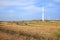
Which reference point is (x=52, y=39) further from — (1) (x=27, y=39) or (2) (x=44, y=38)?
(1) (x=27, y=39)

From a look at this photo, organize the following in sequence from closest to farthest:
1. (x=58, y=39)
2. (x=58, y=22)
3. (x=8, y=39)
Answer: (x=8, y=39) < (x=58, y=39) < (x=58, y=22)

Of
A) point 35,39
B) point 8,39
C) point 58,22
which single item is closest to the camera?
point 8,39

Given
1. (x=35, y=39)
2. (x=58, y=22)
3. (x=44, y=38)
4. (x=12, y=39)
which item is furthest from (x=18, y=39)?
(x=58, y=22)

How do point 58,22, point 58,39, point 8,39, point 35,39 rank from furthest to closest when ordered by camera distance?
point 58,22
point 58,39
point 35,39
point 8,39

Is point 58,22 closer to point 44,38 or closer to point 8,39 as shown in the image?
point 44,38

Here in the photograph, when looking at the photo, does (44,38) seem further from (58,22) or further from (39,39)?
(58,22)

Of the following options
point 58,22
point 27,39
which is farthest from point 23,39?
point 58,22

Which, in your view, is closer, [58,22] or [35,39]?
[35,39]

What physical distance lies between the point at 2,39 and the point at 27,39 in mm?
1728

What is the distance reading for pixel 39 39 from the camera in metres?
13.4

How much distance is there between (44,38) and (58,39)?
1.18 meters

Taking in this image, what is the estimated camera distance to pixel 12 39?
11984 mm

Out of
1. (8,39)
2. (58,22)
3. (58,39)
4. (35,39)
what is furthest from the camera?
(58,22)

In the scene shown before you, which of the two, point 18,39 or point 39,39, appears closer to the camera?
point 18,39
